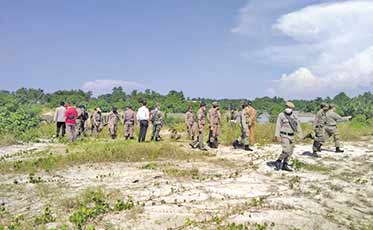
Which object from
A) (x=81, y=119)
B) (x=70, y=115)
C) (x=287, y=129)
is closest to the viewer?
(x=287, y=129)

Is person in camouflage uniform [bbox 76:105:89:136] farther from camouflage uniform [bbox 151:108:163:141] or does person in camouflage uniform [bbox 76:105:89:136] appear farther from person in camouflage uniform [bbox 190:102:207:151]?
person in camouflage uniform [bbox 190:102:207:151]

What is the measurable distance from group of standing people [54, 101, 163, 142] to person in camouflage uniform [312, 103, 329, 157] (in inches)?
270

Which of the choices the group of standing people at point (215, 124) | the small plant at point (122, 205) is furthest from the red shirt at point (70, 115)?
the small plant at point (122, 205)

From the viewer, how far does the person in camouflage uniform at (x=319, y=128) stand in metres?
13.6

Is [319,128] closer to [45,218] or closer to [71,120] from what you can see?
[71,120]

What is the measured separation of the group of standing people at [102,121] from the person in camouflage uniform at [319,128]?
6856 millimetres

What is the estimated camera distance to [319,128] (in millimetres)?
13625

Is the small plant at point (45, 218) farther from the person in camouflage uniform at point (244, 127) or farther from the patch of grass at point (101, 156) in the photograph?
the person in camouflage uniform at point (244, 127)

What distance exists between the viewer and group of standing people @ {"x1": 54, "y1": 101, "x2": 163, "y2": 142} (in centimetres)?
1636

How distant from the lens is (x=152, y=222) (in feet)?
21.2

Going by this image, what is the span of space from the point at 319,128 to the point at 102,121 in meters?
11.3

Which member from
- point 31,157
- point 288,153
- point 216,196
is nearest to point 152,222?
point 216,196

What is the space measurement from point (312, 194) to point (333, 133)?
6.12 meters

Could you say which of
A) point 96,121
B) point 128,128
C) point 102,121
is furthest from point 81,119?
point 128,128
